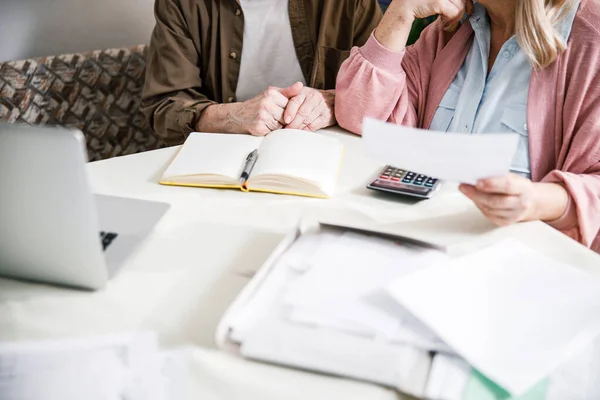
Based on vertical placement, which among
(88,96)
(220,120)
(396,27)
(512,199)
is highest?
(396,27)

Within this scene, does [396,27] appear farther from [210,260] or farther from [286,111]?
[210,260]

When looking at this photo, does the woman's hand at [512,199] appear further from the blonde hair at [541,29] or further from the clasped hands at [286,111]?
the clasped hands at [286,111]

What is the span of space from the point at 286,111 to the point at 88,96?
82 centimetres

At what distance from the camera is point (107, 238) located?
844 millimetres

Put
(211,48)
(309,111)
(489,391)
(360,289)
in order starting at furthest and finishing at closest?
(211,48) < (309,111) < (360,289) < (489,391)

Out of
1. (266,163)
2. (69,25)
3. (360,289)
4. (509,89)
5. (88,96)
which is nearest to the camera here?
(360,289)

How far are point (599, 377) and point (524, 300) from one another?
4.5 inches

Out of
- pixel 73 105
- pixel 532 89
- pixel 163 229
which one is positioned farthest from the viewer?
pixel 73 105

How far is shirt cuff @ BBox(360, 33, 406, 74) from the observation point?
1.23m

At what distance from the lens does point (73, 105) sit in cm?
175

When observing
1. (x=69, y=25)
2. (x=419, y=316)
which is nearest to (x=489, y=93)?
(x=419, y=316)

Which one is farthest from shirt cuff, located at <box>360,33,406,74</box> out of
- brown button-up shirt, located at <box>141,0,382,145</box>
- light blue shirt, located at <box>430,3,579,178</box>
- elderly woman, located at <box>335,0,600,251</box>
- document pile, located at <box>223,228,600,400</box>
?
document pile, located at <box>223,228,600,400</box>

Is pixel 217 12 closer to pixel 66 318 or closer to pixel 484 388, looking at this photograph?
pixel 66 318

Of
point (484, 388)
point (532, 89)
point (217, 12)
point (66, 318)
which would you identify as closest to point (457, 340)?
point (484, 388)
